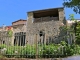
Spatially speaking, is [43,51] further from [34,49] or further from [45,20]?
[45,20]

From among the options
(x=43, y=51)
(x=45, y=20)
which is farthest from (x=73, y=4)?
(x=45, y=20)

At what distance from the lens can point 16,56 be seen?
8148mm

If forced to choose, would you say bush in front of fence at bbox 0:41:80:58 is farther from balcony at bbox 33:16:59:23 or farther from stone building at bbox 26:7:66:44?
balcony at bbox 33:16:59:23

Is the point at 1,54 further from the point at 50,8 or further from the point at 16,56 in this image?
the point at 50,8

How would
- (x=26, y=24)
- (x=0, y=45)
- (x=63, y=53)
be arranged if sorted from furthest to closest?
1. (x=26, y=24)
2. (x=0, y=45)
3. (x=63, y=53)

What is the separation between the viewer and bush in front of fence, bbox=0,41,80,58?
7.41 meters

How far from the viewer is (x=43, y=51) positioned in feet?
25.7

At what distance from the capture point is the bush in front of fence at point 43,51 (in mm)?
7410

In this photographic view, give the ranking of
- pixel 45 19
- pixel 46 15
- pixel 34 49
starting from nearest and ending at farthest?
pixel 34 49, pixel 45 19, pixel 46 15

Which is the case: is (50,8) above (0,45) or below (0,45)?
above

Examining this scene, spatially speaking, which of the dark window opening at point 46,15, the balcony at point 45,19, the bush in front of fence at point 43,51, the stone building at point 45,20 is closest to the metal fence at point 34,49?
the bush in front of fence at point 43,51

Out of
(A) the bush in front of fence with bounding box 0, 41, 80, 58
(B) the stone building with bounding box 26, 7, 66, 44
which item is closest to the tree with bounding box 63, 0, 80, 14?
(A) the bush in front of fence with bounding box 0, 41, 80, 58

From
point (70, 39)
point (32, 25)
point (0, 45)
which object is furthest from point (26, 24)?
point (70, 39)

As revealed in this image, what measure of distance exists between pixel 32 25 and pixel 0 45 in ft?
50.2
